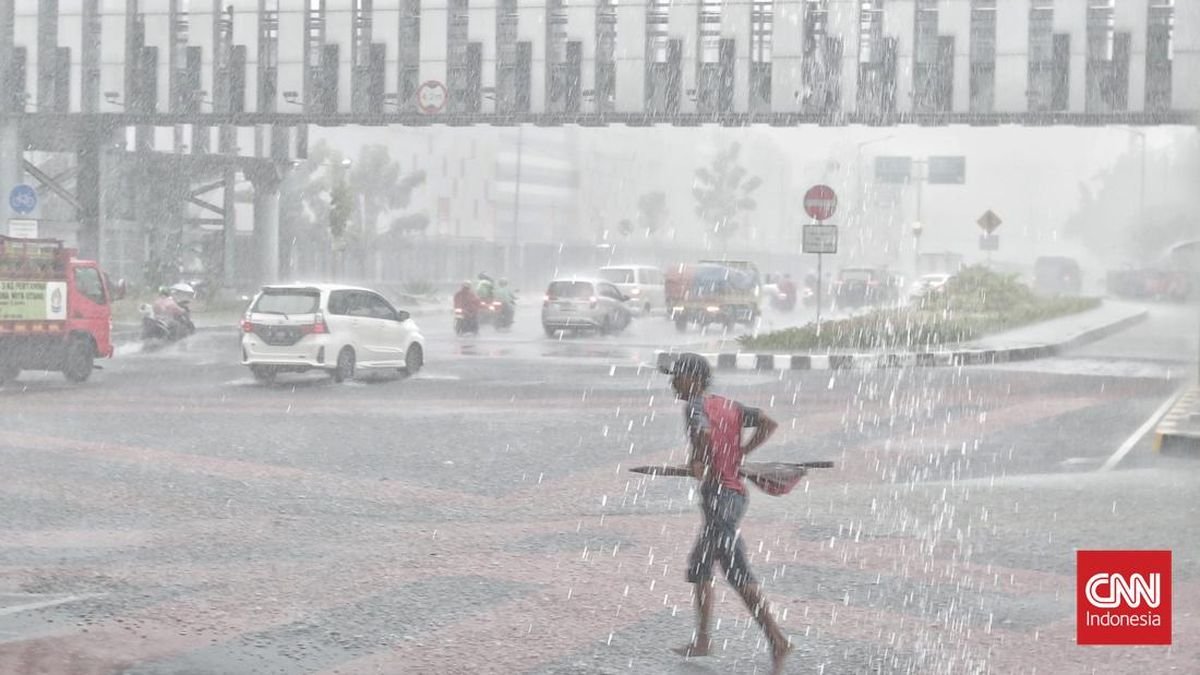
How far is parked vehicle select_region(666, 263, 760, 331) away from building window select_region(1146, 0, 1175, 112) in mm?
10817

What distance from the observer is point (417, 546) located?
9352 mm

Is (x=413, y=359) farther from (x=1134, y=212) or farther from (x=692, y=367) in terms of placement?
(x=1134, y=212)

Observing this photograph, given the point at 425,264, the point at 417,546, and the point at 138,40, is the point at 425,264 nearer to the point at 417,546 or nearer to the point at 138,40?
the point at 138,40

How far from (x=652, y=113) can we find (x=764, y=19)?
3.54 meters

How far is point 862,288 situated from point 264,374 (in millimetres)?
35776

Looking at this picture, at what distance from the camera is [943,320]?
3497cm

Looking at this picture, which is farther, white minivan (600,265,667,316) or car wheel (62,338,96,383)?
white minivan (600,265,667,316)

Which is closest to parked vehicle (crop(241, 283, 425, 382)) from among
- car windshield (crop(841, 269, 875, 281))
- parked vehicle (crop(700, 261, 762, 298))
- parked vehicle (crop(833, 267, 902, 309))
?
parked vehicle (crop(700, 261, 762, 298))

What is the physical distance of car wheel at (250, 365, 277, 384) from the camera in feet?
70.7

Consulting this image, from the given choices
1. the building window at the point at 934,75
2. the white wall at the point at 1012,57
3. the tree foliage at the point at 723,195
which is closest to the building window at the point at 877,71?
the building window at the point at 934,75

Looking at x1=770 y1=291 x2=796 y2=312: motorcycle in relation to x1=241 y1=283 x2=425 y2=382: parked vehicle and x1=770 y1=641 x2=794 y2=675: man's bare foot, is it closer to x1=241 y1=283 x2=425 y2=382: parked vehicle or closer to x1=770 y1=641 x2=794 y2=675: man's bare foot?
x1=241 y1=283 x2=425 y2=382: parked vehicle

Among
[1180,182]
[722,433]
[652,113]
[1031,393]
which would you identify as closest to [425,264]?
[1180,182]

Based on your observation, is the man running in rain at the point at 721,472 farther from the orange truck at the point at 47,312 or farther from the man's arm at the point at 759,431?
the orange truck at the point at 47,312

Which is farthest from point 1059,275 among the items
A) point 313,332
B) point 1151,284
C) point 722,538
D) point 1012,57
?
point 722,538
